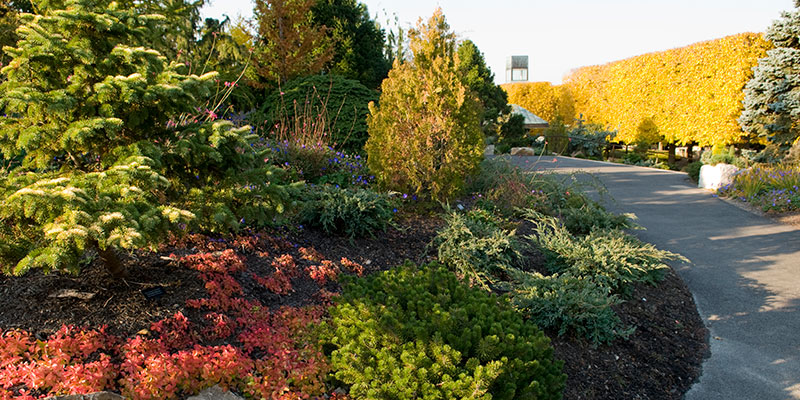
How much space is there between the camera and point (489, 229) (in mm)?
4961

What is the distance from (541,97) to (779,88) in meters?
26.8

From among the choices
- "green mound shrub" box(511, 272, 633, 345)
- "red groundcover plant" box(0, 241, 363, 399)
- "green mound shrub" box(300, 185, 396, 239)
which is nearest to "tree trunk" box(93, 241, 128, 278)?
"red groundcover plant" box(0, 241, 363, 399)

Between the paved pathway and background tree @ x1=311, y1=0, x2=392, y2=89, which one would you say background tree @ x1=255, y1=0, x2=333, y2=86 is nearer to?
background tree @ x1=311, y1=0, x2=392, y2=89

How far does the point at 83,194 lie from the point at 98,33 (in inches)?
44.1

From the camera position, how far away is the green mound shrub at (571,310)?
3564mm

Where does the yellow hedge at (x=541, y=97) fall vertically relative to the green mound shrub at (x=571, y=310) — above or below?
above

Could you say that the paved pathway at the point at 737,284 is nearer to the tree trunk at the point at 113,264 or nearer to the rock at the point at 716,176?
the rock at the point at 716,176

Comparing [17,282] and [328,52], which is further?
[328,52]

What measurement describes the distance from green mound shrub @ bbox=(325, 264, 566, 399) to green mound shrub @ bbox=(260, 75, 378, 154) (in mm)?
6117

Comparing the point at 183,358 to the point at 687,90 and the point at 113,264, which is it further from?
the point at 687,90

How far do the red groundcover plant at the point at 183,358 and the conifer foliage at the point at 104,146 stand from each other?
0.42 m

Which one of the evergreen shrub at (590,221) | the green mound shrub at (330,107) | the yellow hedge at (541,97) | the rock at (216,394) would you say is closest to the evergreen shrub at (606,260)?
the evergreen shrub at (590,221)

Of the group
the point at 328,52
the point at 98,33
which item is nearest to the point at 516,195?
the point at 98,33

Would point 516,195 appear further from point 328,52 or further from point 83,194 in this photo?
point 328,52
